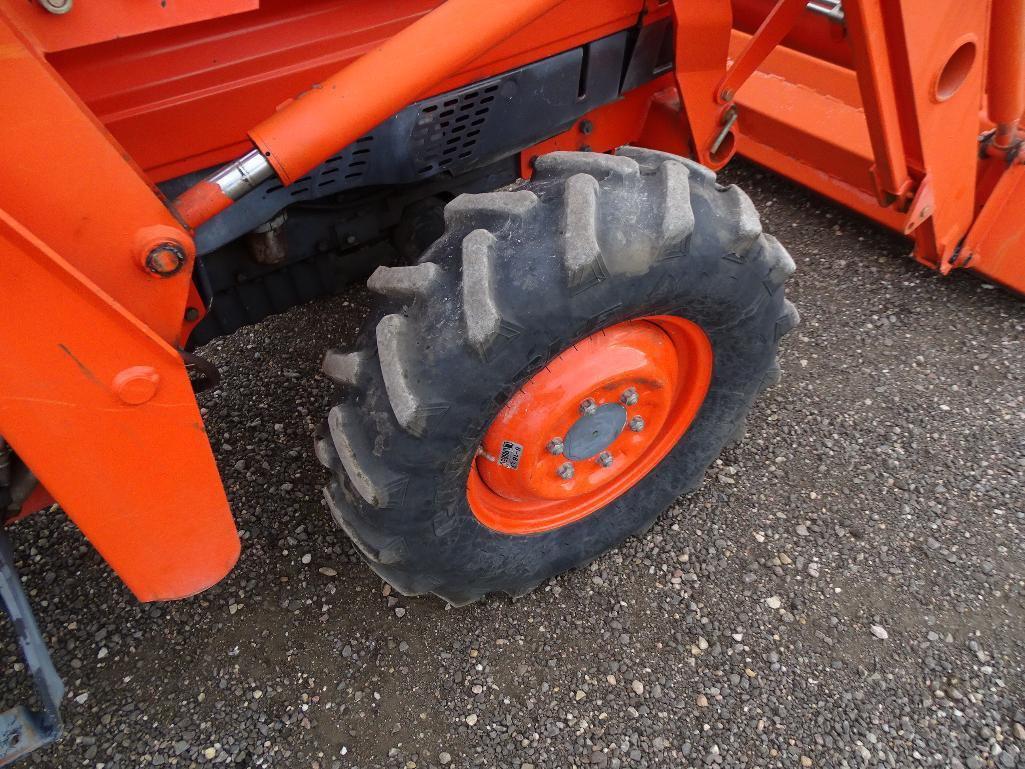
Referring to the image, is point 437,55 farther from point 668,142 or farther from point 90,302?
point 668,142

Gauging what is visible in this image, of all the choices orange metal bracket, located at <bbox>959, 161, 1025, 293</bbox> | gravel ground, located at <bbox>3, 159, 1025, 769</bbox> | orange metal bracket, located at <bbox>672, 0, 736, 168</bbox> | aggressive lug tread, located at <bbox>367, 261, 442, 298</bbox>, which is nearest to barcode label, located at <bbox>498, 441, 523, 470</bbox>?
aggressive lug tread, located at <bbox>367, 261, 442, 298</bbox>

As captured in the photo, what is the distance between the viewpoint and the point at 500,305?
127cm

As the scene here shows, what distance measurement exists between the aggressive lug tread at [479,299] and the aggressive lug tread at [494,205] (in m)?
0.11

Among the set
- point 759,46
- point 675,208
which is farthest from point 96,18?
point 759,46

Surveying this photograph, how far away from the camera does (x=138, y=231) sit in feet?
3.64

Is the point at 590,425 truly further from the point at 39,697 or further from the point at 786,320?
the point at 39,697

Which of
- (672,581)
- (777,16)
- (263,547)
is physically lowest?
(672,581)

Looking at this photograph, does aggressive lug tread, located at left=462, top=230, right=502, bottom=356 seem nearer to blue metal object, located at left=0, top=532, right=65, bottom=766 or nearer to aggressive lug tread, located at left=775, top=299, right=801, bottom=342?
aggressive lug tread, located at left=775, top=299, right=801, bottom=342

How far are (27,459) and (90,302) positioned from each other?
276 mm

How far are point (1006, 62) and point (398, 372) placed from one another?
189 centimetres

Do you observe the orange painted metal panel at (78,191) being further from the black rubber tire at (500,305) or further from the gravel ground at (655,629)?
the gravel ground at (655,629)

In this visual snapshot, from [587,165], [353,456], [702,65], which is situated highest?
[587,165]

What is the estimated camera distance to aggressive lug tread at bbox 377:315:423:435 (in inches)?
50.9

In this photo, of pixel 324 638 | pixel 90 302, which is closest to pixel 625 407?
pixel 324 638
